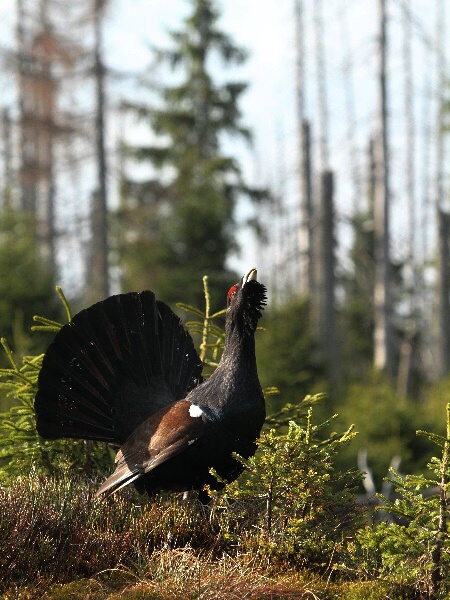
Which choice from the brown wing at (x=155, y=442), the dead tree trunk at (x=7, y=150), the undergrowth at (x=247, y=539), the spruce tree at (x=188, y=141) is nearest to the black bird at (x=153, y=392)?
the brown wing at (x=155, y=442)

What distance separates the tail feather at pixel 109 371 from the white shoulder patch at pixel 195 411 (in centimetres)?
68

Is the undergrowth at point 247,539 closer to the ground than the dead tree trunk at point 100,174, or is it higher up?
closer to the ground

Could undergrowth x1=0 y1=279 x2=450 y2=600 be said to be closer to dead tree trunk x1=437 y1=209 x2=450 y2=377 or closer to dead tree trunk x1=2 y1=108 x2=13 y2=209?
dead tree trunk x1=437 y1=209 x2=450 y2=377

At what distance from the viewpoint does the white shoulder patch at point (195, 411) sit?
4.88 meters

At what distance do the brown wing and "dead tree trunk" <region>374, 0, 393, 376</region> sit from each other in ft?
53.3

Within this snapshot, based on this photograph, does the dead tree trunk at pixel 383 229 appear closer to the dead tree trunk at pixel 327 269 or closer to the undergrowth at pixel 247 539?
the dead tree trunk at pixel 327 269

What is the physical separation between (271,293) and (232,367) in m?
10.9

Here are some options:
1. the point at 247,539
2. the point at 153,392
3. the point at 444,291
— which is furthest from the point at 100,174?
the point at 247,539

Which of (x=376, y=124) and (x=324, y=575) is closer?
(x=324, y=575)

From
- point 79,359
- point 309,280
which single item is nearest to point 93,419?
point 79,359

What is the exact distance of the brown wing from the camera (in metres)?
4.86

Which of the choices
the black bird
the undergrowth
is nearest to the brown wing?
the black bird

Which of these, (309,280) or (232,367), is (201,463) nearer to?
(232,367)

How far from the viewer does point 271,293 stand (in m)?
15.8
